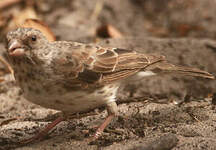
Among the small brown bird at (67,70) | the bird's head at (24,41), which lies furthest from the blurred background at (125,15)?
the bird's head at (24,41)

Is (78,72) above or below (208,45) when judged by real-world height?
above

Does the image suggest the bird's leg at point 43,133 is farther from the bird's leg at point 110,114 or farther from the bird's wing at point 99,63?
the bird's wing at point 99,63

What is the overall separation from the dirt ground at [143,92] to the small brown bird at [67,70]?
32 cm

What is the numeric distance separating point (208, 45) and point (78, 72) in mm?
3271

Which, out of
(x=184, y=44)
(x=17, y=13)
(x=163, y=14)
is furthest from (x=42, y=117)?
(x=163, y=14)

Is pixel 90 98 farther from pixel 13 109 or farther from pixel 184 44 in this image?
pixel 184 44

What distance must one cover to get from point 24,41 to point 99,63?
3.04 ft

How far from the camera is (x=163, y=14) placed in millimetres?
10125

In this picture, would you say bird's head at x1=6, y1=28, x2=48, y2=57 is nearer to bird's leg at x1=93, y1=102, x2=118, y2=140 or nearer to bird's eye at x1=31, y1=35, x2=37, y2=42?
bird's eye at x1=31, y1=35, x2=37, y2=42

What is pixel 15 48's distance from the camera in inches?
146

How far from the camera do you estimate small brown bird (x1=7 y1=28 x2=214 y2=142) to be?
3816 mm

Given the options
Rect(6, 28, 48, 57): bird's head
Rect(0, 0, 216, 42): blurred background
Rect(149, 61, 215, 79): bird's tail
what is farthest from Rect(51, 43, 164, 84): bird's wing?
Rect(0, 0, 216, 42): blurred background

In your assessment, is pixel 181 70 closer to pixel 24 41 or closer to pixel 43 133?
pixel 43 133

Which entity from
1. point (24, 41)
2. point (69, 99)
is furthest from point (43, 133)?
point (24, 41)
